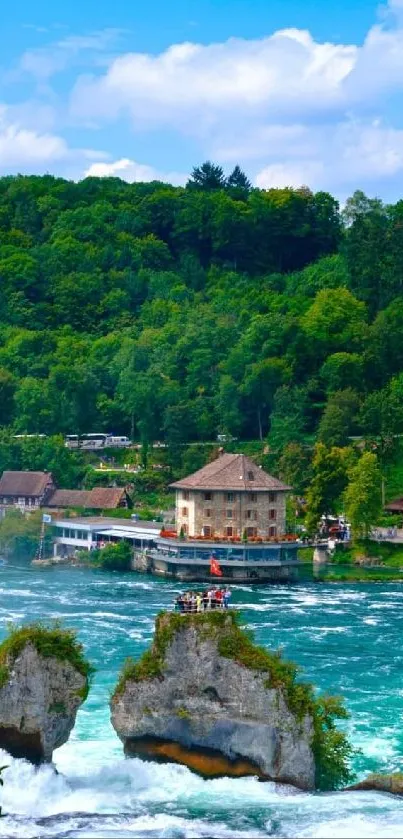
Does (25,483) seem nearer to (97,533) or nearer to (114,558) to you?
(97,533)

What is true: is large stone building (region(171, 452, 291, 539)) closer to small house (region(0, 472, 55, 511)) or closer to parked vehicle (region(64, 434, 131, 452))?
small house (region(0, 472, 55, 511))

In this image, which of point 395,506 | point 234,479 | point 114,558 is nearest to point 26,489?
point 114,558

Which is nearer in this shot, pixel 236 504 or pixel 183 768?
pixel 183 768

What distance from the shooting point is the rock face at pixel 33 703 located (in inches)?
1452

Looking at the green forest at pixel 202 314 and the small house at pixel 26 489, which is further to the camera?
the green forest at pixel 202 314

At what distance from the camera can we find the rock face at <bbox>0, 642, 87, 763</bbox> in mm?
36875

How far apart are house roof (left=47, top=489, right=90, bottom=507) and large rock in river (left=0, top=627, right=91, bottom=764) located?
63739mm

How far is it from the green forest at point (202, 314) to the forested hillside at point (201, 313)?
16 centimetres

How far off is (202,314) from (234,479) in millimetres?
38717

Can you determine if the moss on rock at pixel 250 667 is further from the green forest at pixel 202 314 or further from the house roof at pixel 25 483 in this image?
the green forest at pixel 202 314

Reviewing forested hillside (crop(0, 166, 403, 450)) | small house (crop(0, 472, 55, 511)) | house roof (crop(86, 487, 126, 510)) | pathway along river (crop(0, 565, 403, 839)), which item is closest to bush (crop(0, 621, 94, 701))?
pathway along river (crop(0, 565, 403, 839))

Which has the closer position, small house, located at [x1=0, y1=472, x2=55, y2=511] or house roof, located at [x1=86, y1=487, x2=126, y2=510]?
house roof, located at [x1=86, y1=487, x2=126, y2=510]

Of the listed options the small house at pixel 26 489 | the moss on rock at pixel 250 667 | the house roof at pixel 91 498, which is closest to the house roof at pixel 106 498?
the house roof at pixel 91 498

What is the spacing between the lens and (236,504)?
3583 inches
